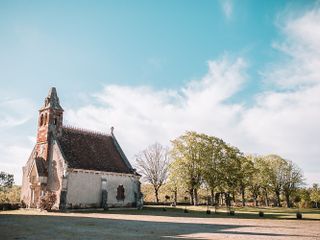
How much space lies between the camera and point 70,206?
3600cm

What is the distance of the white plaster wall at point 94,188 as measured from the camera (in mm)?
36562

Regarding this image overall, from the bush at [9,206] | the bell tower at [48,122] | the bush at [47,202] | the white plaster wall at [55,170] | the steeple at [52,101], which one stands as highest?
the steeple at [52,101]

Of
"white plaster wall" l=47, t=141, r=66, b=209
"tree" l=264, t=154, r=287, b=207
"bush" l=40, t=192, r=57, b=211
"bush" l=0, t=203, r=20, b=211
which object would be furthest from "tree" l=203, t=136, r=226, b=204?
"bush" l=0, t=203, r=20, b=211

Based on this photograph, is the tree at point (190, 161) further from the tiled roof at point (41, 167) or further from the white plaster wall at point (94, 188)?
the tiled roof at point (41, 167)

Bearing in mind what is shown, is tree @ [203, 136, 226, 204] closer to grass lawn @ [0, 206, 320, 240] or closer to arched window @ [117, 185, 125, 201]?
arched window @ [117, 185, 125, 201]

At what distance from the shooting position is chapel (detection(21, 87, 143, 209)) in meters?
36.8

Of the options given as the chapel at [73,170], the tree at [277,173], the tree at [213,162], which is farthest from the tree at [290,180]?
the chapel at [73,170]

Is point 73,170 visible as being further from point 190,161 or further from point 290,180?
point 290,180

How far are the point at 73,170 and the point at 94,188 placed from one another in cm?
389

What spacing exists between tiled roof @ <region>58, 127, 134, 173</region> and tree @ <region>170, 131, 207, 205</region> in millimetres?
12623

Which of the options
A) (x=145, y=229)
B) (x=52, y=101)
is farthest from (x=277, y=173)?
(x=145, y=229)

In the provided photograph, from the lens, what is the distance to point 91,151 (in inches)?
1629

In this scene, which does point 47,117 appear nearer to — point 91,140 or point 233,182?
point 91,140

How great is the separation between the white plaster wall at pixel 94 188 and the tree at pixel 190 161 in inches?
481
